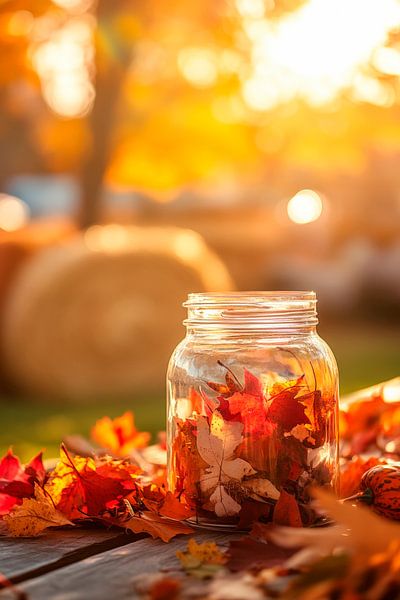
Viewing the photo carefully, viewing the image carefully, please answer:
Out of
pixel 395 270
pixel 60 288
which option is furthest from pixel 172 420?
pixel 395 270

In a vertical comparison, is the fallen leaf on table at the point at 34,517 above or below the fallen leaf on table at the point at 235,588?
above

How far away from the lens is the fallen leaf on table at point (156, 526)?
1.04 meters

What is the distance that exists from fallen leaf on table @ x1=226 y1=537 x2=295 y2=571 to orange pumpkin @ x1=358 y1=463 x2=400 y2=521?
0.16 m

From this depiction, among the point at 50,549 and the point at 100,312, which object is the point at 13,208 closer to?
the point at 100,312

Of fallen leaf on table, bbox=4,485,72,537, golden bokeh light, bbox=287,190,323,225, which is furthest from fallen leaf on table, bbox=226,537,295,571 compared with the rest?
golden bokeh light, bbox=287,190,323,225

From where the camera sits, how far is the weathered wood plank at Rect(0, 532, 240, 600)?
0.84 metres

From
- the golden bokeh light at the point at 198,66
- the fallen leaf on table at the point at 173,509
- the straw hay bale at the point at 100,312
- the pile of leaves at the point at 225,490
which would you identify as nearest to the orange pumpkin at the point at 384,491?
the pile of leaves at the point at 225,490

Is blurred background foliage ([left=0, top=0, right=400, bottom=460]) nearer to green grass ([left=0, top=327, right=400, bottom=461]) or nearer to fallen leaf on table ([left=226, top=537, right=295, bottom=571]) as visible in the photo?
green grass ([left=0, top=327, right=400, bottom=461])

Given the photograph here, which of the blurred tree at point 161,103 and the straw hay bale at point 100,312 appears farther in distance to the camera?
the blurred tree at point 161,103

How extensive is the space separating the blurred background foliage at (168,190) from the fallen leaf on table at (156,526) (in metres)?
1.24

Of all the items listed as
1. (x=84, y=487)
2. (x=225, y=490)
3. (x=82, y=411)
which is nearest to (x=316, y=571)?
(x=225, y=490)

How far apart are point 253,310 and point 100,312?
407 cm

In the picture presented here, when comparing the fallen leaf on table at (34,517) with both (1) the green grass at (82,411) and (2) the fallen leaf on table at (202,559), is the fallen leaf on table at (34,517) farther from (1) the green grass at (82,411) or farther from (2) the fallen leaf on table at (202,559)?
(1) the green grass at (82,411)

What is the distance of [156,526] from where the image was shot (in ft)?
3.44
